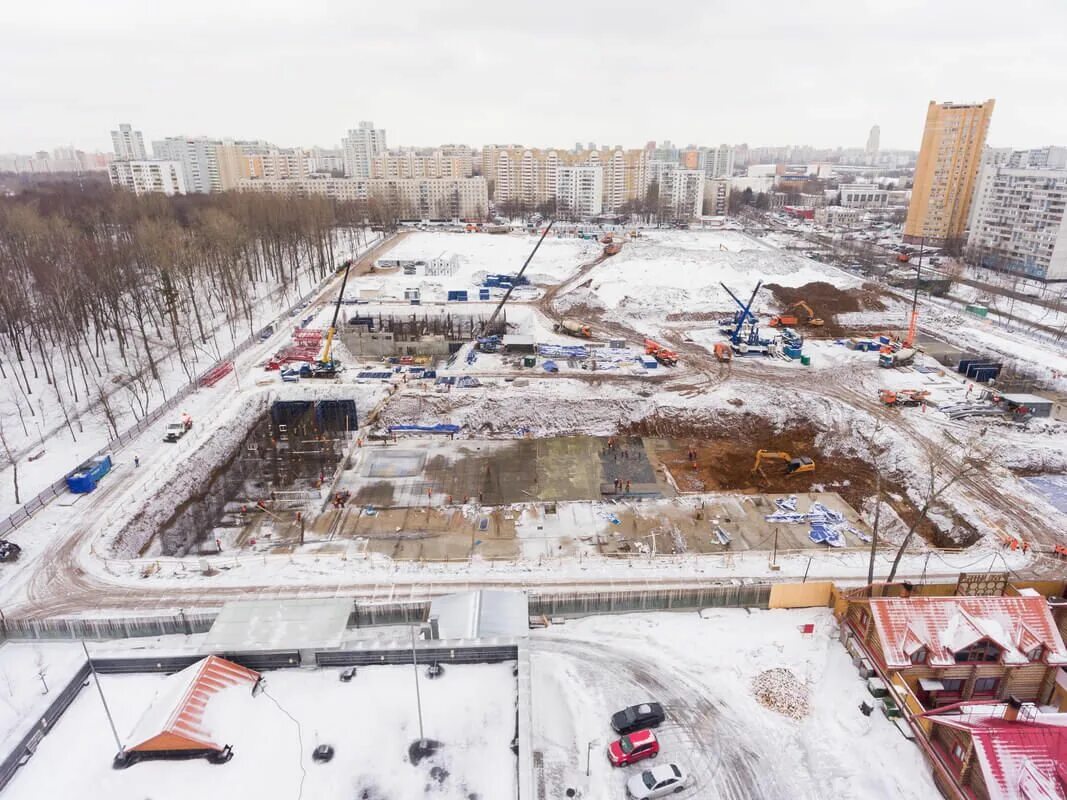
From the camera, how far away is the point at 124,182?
117062 mm

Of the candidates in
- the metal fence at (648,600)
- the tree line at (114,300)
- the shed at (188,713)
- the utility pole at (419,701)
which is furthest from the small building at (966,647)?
the tree line at (114,300)

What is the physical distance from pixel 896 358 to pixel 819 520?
2237cm

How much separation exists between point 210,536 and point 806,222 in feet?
425

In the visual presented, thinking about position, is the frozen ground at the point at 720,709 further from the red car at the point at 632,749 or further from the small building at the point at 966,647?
the small building at the point at 966,647

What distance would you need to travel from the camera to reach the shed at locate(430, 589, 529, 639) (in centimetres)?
1591

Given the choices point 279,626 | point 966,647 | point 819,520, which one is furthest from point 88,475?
point 966,647

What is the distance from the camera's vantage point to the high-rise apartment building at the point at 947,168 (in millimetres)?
84625

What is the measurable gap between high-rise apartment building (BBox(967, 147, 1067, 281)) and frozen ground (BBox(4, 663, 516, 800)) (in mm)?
82201

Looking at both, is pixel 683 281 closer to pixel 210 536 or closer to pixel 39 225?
pixel 210 536

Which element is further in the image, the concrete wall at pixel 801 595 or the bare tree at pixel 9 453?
the bare tree at pixel 9 453

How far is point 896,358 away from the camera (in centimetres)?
4275

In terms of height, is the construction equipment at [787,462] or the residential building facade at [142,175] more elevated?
the residential building facade at [142,175]

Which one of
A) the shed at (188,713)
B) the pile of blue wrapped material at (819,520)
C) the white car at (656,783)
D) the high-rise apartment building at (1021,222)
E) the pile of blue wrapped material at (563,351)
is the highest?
the high-rise apartment building at (1021,222)

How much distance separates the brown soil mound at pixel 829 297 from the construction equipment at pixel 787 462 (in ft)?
92.5
